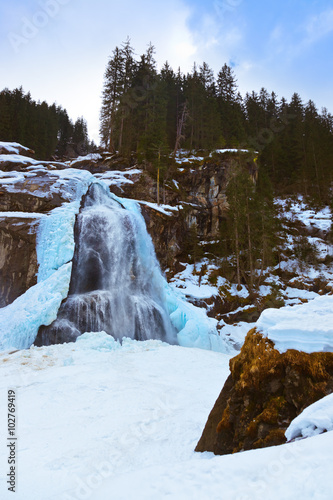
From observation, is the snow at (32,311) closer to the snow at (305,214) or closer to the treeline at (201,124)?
the treeline at (201,124)

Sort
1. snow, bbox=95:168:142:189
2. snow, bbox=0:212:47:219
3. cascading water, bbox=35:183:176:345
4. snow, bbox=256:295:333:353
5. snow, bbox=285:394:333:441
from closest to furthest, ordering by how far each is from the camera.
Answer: snow, bbox=285:394:333:441, snow, bbox=256:295:333:353, cascading water, bbox=35:183:176:345, snow, bbox=0:212:47:219, snow, bbox=95:168:142:189

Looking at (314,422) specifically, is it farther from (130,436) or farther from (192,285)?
(192,285)

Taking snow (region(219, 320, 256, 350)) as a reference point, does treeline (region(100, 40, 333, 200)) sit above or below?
above

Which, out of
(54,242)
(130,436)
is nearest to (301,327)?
(130,436)

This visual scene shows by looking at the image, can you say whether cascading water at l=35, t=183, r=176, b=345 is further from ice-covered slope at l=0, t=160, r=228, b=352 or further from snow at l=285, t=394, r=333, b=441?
snow at l=285, t=394, r=333, b=441

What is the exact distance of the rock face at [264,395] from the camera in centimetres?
303

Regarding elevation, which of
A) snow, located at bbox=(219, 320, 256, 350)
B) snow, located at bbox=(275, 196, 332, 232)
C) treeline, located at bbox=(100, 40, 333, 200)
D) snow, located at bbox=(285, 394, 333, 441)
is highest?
treeline, located at bbox=(100, 40, 333, 200)

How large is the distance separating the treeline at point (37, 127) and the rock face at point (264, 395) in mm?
42055

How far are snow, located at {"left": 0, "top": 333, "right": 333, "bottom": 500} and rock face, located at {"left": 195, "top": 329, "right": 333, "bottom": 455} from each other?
1.66 ft

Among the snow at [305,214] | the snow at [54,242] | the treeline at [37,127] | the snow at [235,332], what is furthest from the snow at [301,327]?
the treeline at [37,127]

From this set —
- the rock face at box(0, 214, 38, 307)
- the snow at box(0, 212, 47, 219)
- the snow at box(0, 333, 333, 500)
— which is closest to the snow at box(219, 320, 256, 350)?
the snow at box(0, 333, 333, 500)

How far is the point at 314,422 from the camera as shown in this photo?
2295mm

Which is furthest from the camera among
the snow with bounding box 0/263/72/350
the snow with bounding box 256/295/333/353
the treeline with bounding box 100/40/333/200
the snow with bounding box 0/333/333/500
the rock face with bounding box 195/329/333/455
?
the treeline with bounding box 100/40/333/200

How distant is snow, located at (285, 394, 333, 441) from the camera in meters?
2.25
